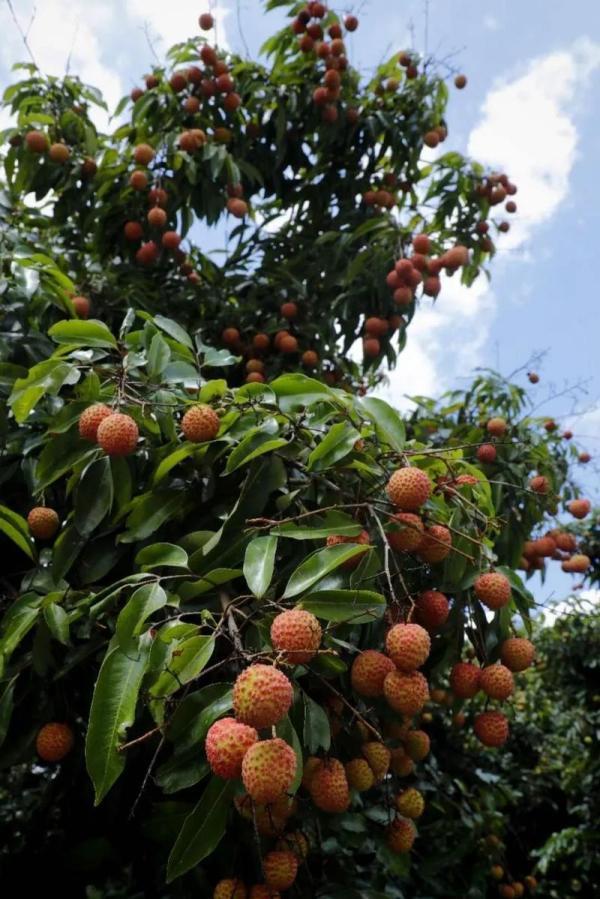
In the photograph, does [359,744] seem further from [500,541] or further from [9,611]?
[500,541]

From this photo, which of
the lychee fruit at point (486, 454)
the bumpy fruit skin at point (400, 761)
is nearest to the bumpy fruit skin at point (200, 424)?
the bumpy fruit skin at point (400, 761)

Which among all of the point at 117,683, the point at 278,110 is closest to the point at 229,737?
the point at 117,683

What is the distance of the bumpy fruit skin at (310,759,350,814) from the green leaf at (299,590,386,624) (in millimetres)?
225

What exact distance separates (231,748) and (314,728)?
0.27 meters

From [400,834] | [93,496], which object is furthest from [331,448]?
[400,834]

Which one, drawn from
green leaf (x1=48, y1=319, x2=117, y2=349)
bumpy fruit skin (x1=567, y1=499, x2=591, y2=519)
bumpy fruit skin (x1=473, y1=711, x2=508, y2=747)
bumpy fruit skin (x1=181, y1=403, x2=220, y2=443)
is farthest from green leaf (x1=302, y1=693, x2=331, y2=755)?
bumpy fruit skin (x1=567, y1=499, x2=591, y2=519)

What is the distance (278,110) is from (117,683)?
2.96m

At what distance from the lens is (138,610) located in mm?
995

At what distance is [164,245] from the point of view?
9.64 feet

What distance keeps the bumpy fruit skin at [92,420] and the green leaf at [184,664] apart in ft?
1.59

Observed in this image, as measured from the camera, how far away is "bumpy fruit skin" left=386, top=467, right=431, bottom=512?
1119 millimetres

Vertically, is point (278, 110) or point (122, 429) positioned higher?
point (278, 110)

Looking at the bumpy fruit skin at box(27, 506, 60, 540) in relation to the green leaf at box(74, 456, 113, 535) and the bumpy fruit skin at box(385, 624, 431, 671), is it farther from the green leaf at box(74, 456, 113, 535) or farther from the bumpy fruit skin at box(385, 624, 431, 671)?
the bumpy fruit skin at box(385, 624, 431, 671)

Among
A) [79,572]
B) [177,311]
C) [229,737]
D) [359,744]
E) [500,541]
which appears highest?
[177,311]
